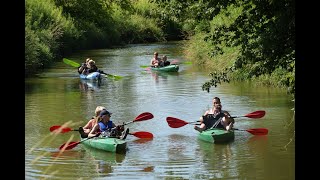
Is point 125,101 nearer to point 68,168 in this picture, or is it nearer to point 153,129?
point 153,129

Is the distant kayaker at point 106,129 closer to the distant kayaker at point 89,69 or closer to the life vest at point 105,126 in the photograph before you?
the life vest at point 105,126

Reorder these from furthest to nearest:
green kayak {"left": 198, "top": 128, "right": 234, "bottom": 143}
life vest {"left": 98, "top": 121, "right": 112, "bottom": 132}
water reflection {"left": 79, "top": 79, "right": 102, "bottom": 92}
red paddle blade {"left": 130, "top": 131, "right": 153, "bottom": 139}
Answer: water reflection {"left": 79, "top": 79, "right": 102, "bottom": 92}, red paddle blade {"left": 130, "top": 131, "right": 153, "bottom": 139}, green kayak {"left": 198, "top": 128, "right": 234, "bottom": 143}, life vest {"left": 98, "top": 121, "right": 112, "bottom": 132}

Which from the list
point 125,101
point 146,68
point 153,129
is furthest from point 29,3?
point 153,129

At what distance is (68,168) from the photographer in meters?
10.8

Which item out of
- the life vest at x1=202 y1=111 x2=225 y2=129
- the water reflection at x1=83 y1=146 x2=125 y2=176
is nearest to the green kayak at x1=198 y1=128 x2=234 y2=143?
the life vest at x1=202 y1=111 x2=225 y2=129

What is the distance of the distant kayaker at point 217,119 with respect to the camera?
42.9 ft

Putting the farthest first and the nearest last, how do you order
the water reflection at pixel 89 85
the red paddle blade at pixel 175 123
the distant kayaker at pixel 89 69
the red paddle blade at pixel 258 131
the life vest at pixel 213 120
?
the distant kayaker at pixel 89 69 → the water reflection at pixel 89 85 → the red paddle blade at pixel 175 123 → the red paddle blade at pixel 258 131 → the life vest at pixel 213 120

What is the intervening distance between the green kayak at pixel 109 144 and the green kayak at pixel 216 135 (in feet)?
5.82

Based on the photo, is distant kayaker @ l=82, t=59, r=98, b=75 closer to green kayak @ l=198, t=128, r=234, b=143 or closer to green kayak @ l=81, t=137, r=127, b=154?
green kayak @ l=198, t=128, r=234, b=143

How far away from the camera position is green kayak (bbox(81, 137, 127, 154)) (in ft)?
38.8

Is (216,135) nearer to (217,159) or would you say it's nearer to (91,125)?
(217,159)

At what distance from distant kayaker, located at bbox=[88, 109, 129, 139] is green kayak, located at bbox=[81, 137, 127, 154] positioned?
210 millimetres

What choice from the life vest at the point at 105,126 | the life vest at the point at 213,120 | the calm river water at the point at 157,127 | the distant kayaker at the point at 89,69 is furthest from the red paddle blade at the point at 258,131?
the distant kayaker at the point at 89,69
